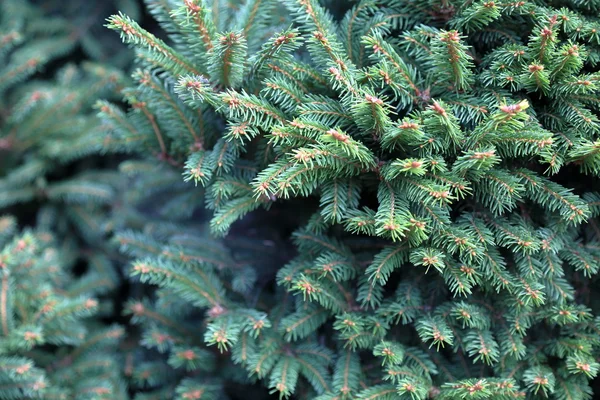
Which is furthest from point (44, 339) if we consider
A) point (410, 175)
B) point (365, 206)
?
point (410, 175)

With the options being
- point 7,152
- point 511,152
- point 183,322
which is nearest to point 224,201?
point 183,322

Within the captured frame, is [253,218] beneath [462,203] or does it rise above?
beneath

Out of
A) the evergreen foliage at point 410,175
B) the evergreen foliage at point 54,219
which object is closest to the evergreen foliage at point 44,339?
the evergreen foliage at point 54,219

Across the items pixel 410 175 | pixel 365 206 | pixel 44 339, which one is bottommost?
pixel 44 339

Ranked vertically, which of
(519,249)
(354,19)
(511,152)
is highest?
(354,19)

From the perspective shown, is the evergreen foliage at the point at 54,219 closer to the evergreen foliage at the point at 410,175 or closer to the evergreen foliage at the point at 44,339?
the evergreen foliage at the point at 44,339

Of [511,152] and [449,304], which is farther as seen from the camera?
[449,304]

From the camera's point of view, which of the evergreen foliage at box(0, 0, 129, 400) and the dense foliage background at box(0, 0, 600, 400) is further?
the evergreen foliage at box(0, 0, 129, 400)

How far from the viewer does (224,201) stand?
4.29 feet

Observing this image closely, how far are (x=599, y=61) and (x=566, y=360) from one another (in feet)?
2.34

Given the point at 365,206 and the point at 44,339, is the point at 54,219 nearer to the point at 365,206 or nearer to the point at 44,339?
the point at 44,339

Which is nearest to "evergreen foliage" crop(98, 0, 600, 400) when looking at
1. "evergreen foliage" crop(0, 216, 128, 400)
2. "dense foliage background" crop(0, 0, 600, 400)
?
"dense foliage background" crop(0, 0, 600, 400)

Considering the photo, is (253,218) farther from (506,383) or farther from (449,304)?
(506,383)

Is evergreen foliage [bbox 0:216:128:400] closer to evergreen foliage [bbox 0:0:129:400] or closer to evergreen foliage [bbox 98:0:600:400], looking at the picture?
evergreen foliage [bbox 0:0:129:400]
